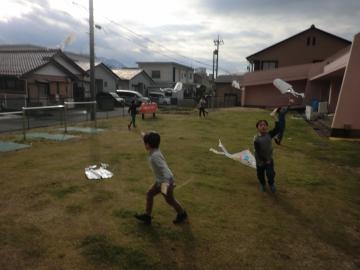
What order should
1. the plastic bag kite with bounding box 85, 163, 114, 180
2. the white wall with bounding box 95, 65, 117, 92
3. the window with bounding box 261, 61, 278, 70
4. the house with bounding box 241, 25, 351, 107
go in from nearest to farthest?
the plastic bag kite with bounding box 85, 163, 114, 180 → the house with bounding box 241, 25, 351, 107 → the white wall with bounding box 95, 65, 117, 92 → the window with bounding box 261, 61, 278, 70

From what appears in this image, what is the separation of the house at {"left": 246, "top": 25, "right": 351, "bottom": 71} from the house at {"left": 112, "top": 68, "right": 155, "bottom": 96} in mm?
16246

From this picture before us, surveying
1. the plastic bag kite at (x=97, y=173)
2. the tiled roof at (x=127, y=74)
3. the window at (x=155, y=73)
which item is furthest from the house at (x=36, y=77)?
the window at (x=155, y=73)

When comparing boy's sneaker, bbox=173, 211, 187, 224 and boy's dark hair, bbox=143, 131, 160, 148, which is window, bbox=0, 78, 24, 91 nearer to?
boy's dark hair, bbox=143, 131, 160, 148

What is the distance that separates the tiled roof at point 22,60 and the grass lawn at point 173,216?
1781cm

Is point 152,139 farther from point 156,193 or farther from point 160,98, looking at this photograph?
point 160,98

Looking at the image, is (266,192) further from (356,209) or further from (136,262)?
(136,262)

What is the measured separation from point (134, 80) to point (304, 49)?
22.4m

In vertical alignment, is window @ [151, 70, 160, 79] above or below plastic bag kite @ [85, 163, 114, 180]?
above

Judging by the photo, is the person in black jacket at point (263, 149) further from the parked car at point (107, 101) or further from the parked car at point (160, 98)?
the parked car at point (160, 98)

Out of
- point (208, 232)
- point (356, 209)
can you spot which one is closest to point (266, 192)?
point (356, 209)

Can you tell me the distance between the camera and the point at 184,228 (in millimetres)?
4547

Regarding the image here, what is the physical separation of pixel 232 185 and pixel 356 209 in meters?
2.28

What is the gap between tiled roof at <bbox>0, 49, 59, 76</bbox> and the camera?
24.4 metres

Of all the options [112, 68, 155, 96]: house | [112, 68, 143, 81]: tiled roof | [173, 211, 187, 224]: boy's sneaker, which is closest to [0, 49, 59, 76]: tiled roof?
[112, 68, 155, 96]: house
